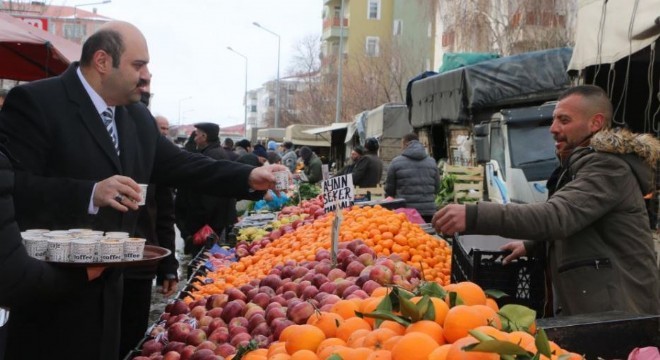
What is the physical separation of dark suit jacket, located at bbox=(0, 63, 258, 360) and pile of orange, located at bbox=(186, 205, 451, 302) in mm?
1453

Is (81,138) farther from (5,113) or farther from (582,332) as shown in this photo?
(582,332)

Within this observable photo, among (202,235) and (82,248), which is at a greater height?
(82,248)

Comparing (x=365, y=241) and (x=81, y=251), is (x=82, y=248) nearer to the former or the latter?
(x=81, y=251)

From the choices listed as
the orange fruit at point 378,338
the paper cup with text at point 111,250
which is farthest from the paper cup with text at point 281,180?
the orange fruit at point 378,338

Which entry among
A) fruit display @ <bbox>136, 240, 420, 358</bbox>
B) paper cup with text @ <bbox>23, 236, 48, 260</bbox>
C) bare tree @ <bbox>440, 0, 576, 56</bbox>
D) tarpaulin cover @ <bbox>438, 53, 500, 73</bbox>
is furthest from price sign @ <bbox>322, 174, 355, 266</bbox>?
bare tree @ <bbox>440, 0, 576, 56</bbox>

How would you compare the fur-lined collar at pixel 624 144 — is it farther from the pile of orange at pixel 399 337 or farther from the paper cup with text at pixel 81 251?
the paper cup with text at pixel 81 251

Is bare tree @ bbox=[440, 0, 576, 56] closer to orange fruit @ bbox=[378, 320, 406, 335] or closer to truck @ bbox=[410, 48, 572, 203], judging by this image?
truck @ bbox=[410, 48, 572, 203]

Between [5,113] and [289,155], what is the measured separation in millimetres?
20109

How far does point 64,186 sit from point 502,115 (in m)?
10.0

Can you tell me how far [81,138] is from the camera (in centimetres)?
333

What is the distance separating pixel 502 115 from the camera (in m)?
12.3

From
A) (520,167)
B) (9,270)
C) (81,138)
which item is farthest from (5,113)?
(520,167)

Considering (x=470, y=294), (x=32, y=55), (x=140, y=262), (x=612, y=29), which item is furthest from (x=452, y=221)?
(x=32, y=55)

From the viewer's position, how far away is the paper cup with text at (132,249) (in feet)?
9.75
